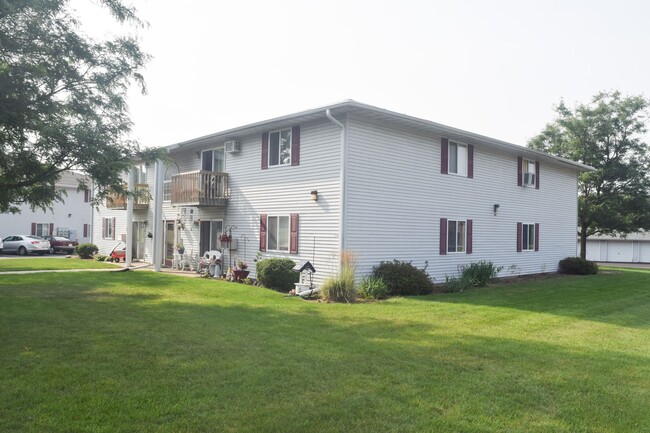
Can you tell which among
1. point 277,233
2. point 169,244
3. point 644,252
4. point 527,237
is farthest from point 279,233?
point 644,252

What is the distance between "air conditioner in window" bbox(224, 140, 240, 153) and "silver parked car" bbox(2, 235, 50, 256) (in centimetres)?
2092

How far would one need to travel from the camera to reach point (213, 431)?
165 inches

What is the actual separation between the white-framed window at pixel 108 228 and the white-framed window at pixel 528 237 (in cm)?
2072

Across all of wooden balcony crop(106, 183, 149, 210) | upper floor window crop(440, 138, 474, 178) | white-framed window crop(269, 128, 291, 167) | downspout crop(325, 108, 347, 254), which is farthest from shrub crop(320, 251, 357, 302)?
wooden balcony crop(106, 183, 149, 210)

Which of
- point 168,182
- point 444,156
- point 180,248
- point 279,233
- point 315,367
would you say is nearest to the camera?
point 315,367

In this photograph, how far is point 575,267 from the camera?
75.9 feet

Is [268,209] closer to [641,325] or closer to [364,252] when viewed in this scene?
[364,252]

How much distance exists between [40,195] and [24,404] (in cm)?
986

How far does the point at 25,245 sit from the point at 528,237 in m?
30.2

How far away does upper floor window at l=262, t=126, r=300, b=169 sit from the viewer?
15711 mm

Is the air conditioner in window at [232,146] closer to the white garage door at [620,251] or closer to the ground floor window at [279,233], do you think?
the ground floor window at [279,233]

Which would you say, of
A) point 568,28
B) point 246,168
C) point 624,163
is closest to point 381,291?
point 246,168

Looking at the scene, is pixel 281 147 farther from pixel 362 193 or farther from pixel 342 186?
pixel 362 193

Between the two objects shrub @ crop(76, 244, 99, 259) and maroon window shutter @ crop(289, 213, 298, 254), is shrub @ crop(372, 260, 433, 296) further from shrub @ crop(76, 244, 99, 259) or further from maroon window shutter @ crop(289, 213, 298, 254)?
shrub @ crop(76, 244, 99, 259)
